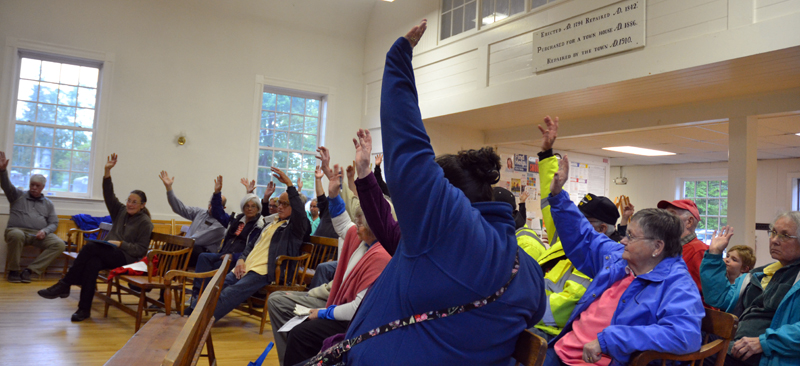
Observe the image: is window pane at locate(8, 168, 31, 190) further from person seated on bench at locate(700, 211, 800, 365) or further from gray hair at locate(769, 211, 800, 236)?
gray hair at locate(769, 211, 800, 236)

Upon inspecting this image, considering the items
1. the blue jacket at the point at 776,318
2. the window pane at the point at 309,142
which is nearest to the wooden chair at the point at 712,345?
the blue jacket at the point at 776,318

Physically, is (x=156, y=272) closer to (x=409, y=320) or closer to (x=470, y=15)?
(x=409, y=320)

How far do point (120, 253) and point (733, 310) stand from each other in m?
4.78

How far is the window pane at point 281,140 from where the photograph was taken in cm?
877

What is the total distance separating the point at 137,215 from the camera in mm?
5215

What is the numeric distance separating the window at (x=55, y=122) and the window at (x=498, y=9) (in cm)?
531

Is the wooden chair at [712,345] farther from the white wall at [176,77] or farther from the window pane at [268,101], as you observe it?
the window pane at [268,101]

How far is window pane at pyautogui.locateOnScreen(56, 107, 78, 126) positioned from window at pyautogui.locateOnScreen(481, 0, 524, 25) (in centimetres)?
570

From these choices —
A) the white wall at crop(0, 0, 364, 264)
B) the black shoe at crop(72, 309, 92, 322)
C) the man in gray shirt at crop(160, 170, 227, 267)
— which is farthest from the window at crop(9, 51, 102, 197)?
the black shoe at crop(72, 309, 92, 322)

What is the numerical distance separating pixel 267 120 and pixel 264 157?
597 millimetres

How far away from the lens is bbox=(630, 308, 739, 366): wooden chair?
1.79m

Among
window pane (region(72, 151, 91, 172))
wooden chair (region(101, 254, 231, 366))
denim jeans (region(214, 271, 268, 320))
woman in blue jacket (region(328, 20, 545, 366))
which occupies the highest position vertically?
window pane (region(72, 151, 91, 172))

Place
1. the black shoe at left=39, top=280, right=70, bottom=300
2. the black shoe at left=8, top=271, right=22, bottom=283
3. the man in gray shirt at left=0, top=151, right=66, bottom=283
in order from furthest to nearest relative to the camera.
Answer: the man in gray shirt at left=0, top=151, right=66, bottom=283 → the black shoe at left=8, top=271, right=22, bottom=283 → the black shoe at left=39, top=280, right=70, bottom=300

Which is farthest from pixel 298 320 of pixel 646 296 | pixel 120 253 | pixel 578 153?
pixel 578 153
